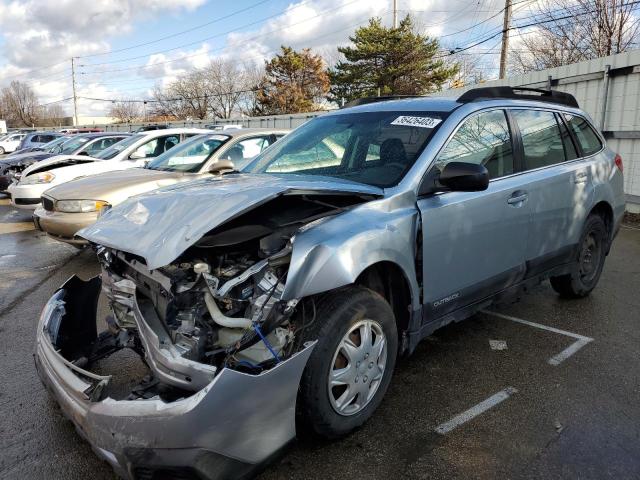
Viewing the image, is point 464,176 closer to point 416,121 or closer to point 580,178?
point 416,121

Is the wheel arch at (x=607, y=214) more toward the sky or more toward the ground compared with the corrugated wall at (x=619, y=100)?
more toward the ground

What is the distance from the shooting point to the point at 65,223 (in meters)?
6.23

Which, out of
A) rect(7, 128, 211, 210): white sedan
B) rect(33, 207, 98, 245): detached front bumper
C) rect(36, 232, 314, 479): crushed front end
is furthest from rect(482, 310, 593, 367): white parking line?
rect(7, 128, 211, 210): white sedan

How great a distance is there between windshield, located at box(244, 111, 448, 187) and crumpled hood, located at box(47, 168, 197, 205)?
307 centimetres

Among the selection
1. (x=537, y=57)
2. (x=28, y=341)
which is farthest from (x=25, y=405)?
(x=537, y=57)

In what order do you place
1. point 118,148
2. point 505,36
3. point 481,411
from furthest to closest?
point 505,36, point 118,148, point 481,411

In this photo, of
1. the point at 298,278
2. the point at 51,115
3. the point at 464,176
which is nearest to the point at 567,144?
the point at 464,176

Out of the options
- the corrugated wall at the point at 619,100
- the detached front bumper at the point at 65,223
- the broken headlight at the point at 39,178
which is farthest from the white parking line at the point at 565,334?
the broken headlight at the point at 39,178

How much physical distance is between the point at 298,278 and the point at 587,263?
3.73 meters

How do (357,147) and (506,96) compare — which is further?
(506,96)

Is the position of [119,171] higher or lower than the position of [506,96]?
lower

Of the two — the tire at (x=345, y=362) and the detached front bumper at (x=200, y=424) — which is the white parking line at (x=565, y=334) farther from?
the detached front bumper at (x=200, y=424)

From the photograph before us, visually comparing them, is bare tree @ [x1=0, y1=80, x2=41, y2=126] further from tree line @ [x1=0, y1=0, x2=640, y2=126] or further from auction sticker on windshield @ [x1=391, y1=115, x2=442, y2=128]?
auction sticker on windshield @ [x1=391, y1=115, x2=442, y2=128]

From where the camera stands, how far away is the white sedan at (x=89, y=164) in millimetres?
9273
